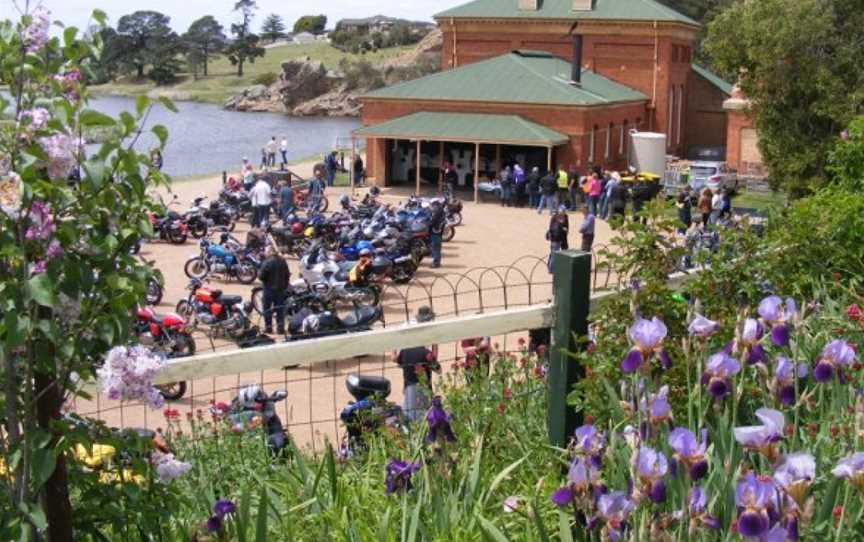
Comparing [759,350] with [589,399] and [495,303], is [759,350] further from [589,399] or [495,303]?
[495,303]

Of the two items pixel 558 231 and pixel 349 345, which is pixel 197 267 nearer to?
pixel 558 231

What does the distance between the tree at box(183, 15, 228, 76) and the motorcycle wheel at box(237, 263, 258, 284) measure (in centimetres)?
14665

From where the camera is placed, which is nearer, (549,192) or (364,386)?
(364,386)

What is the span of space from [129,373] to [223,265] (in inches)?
669

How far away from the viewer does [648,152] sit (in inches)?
1586

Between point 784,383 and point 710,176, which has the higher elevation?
point 784,383

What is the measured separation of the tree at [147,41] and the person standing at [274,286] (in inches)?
5491

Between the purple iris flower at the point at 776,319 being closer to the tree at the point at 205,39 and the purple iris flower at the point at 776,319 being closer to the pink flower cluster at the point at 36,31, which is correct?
the pink flower cluster at the point at 36,31

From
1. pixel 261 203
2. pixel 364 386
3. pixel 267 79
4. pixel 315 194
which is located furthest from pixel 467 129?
pixel 267 79

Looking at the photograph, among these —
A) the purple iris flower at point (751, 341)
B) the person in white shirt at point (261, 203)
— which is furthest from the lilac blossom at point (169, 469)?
the person in white shirt at point (261, 203)

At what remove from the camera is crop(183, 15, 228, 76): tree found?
16475 centimetres

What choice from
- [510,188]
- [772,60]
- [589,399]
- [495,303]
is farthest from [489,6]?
[589,399]

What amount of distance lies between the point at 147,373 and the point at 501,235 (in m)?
24.0

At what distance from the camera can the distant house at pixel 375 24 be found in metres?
178
